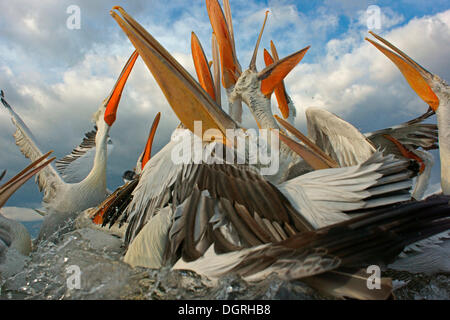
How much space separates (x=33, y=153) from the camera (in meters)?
3.73

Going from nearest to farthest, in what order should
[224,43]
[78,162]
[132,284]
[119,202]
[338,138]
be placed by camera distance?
1. [132,284]
2. [119,202]
3. [338,138]
4. [224,43]
5. [78,162]

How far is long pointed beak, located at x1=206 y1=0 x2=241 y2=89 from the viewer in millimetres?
4176

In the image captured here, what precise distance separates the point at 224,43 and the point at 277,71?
1.10m

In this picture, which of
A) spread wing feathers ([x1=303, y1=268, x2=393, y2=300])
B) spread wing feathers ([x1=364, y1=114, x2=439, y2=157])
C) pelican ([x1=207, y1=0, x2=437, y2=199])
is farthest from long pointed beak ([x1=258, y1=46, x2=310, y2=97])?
spread wing feathers ([x1=303, y1=268, x2=393, y2=300])

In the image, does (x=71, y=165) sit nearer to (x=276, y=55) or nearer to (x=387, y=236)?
(x=276, y=55)

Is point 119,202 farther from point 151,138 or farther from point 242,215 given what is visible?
point 151,138

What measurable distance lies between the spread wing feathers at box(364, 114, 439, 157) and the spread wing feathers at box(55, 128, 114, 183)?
3.76m

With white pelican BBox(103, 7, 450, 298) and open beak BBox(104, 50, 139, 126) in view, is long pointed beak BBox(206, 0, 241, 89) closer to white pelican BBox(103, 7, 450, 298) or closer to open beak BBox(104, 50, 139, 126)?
open beak BBox(104, 50, 139, 126)

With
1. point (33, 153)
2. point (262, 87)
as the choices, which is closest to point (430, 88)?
point (262, 87)

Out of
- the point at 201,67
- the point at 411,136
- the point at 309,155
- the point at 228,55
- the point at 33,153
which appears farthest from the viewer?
the point at 228,55

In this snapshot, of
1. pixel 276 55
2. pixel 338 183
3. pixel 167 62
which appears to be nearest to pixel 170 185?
pixel 167 62

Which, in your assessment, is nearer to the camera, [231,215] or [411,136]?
[231,215]

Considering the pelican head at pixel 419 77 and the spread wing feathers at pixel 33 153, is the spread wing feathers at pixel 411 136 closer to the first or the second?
the pelican head at pixel 419 77
